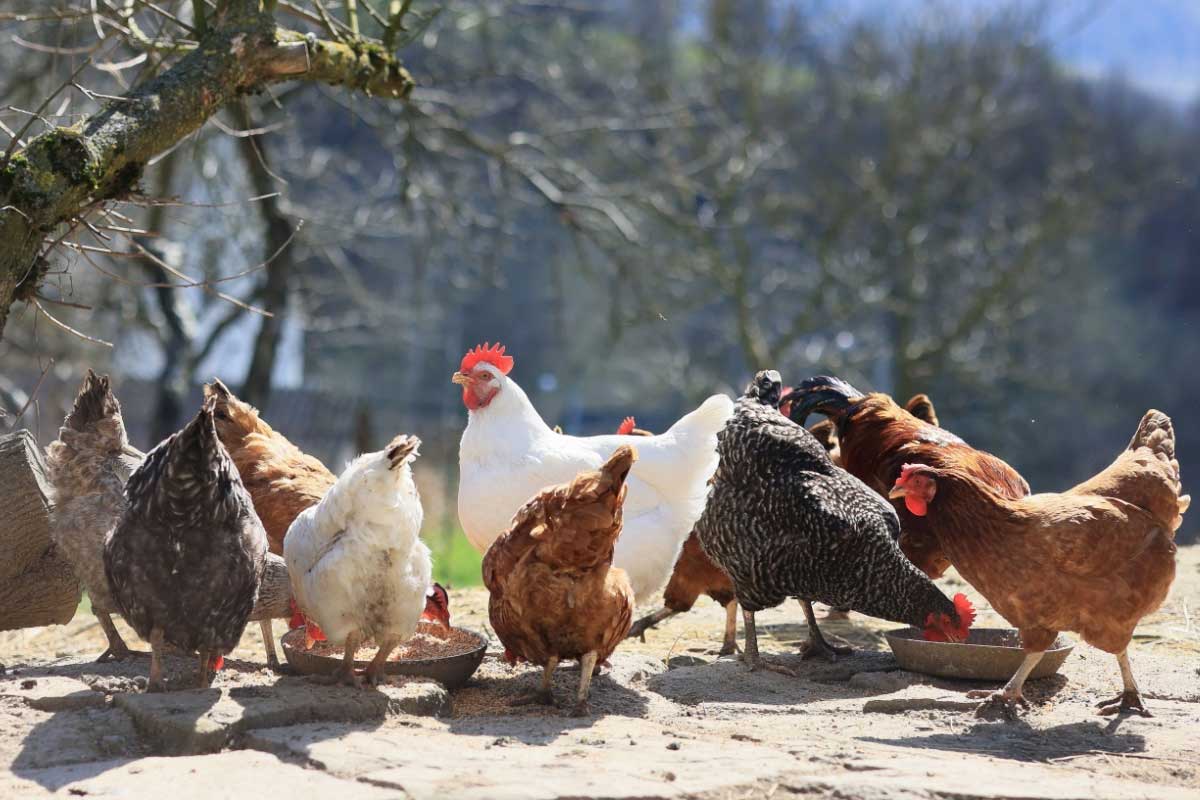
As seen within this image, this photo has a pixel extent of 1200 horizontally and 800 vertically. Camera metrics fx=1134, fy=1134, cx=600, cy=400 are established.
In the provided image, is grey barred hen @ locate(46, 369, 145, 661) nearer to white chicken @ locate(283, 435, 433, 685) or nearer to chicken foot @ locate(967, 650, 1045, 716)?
white chicken @ locate(283, 435, 433, 685)

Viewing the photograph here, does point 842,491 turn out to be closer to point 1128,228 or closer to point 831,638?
point 831,638

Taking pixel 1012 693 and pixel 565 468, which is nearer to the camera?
pixel 1012 693

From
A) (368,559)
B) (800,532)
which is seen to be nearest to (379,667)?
(368,559)

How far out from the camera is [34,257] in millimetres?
4035

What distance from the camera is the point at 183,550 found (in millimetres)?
4008

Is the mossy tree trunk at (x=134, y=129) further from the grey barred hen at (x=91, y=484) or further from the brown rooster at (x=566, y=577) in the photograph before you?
the brown rooster at (x=566, y=577)

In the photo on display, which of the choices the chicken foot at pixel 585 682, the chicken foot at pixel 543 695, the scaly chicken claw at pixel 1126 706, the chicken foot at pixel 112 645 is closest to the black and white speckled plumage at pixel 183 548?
the chicken foot at pixel 112 645

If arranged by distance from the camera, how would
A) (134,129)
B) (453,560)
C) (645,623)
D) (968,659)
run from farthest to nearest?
(453,560), (645,623), (968,659), (134,129)

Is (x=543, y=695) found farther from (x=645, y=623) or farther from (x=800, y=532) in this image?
(x=645, y=623)

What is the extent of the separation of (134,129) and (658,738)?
2937 mm

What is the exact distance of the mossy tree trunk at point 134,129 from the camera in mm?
3910

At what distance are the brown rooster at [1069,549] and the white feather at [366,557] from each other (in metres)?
2.00

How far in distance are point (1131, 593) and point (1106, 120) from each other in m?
19.2

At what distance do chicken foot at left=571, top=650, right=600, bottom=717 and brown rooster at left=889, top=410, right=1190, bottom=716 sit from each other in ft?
4.66
